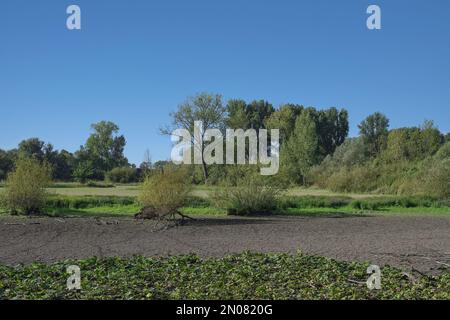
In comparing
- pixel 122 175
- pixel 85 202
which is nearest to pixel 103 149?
pixel 122 175

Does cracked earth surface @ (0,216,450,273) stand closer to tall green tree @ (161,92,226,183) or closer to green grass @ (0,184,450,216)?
green grass @ (0,184,450,216)

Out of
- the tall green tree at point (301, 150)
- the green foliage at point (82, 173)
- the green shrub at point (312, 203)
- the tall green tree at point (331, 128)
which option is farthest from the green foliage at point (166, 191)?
the tall green tree at point (331, 128)

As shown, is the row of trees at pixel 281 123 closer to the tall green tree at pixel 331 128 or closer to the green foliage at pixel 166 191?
the tall green tree at pixel 331 128

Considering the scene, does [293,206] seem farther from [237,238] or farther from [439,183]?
[237,238]

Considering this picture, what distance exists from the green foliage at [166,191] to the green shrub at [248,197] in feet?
8.94

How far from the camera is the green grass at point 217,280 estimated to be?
776cm

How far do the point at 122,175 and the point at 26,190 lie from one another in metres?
31.3

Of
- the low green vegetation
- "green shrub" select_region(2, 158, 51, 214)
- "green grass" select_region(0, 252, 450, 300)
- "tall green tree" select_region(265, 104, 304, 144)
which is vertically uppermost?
"tall green tree" select_region(265, 104, 304, 144)

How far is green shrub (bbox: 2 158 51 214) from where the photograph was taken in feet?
67.3

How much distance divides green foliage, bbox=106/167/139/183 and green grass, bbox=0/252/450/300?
A: 41432mm

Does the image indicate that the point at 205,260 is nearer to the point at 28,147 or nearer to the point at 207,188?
the point at 207,188

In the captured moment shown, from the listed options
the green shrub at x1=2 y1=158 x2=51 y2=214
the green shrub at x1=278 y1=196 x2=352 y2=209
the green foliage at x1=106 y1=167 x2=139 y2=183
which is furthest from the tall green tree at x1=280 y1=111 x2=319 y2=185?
the green shrub at x1=2 y1=158 x2=51 y2=214

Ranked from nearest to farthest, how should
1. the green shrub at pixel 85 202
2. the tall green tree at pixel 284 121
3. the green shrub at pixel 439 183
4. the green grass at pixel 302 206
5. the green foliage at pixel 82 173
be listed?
the green grass at pixel 302 206, the green shrub at pixel 85 202, the green shrub at pixel 439 183, the green foliage at pixel 82 173, the tall green tree at pixel 284 121

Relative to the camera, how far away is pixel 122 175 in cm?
5172
